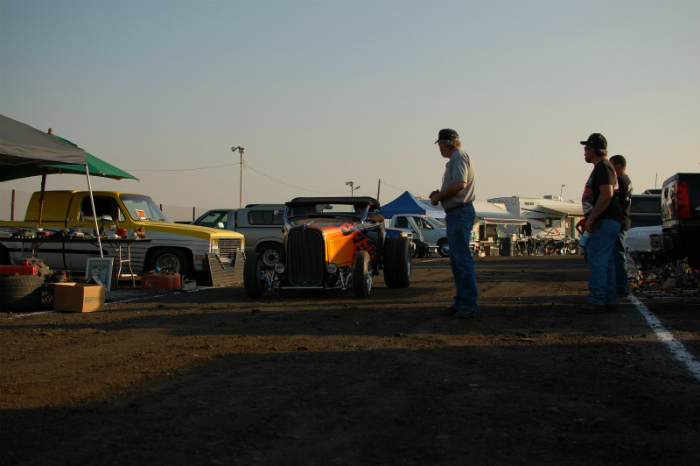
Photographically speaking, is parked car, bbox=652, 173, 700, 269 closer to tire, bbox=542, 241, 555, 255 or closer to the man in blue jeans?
the man in blue jeans

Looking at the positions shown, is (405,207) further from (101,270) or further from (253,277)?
(253,277)

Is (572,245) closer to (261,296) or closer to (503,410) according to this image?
(261,296)

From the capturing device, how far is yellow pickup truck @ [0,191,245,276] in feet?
39.7

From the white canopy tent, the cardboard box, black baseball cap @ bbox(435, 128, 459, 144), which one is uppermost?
the white canopy tent

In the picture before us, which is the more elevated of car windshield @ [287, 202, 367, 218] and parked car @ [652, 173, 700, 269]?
car windshield @ [287, 202, 367, 218]

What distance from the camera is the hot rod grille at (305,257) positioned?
9367mm

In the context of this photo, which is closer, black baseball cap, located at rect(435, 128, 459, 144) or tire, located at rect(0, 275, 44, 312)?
black baseball cap, located at rect(435, 128, 459, 144)

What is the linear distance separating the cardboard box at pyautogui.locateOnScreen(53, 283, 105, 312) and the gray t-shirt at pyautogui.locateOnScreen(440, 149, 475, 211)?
4.59 m

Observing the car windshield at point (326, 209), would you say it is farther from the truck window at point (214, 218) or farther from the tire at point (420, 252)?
the tire at point (420, 252)

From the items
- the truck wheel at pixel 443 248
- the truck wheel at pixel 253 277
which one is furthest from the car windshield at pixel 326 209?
the truck wheel at pixel 443 248

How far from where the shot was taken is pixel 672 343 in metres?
5.33

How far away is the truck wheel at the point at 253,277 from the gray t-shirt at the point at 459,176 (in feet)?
10.8

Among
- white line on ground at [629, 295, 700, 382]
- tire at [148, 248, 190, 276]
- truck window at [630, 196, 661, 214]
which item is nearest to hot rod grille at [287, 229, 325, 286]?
tire at [148, 248, 190, 276]

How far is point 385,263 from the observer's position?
10.8 meters
